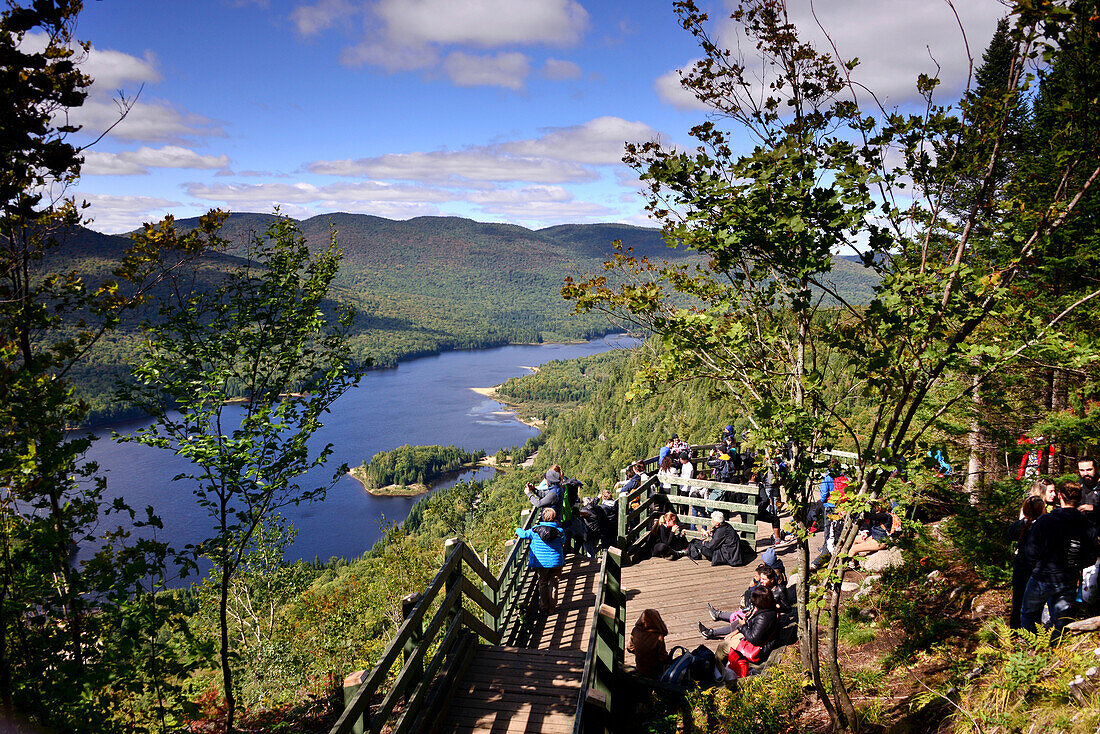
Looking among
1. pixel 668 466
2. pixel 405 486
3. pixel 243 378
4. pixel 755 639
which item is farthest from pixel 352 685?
pixel 405 486

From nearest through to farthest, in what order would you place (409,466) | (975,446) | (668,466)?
(975,446) < (668,466) < (409,466)

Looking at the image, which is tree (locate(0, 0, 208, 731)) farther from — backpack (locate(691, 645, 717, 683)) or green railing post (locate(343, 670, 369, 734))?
backpack (locate(691, 645, 717, 683))

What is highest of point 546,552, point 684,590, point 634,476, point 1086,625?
point 1086,625

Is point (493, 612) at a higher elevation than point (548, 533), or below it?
below

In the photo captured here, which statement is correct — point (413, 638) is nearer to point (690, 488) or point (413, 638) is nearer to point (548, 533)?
point (548, 533)

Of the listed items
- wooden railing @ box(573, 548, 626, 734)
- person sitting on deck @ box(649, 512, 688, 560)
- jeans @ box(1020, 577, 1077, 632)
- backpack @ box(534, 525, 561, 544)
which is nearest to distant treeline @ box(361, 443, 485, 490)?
person sitting on deck @ box(649, 512, 688, 560)

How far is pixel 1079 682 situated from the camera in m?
3.48

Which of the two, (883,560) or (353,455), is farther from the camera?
(353,455)

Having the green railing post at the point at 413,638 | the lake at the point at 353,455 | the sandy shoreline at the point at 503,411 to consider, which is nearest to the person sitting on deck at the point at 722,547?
the green railing post at the point at 413,638

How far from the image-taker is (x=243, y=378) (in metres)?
8.59

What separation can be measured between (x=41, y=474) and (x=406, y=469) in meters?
113

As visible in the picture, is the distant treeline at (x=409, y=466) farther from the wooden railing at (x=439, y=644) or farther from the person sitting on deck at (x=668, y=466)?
the wooden railing at (x=439, y=644)

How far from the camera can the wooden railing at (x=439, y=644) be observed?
3.73 metres

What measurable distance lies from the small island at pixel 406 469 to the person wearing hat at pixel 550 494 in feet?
354
